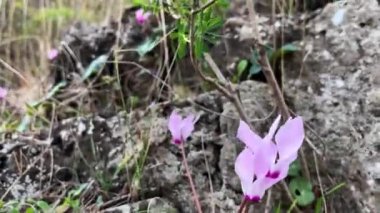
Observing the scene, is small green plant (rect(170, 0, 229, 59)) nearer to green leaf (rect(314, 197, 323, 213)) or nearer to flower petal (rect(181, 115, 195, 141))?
flower petal (rect(181, 115, 195, 141))

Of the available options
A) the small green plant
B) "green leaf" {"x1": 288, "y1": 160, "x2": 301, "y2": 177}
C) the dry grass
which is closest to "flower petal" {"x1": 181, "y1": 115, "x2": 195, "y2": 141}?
the small green plant

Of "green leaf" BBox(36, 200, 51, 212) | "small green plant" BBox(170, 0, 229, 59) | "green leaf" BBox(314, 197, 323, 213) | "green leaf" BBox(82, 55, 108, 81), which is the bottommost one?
"green leaf" BBox(314, 197, 323, 213)

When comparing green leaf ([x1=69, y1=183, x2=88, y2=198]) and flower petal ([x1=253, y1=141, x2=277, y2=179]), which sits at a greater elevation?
flower petal ([x1=253, y1=141, x2=277, y2=179])

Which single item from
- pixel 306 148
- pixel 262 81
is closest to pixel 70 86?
pixel 262 81

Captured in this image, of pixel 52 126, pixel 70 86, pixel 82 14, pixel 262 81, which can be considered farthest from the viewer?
pixel 82 14

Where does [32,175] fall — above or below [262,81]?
below

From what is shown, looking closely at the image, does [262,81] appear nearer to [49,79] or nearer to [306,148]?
[306,148]

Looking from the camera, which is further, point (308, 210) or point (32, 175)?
point (32, 175)
